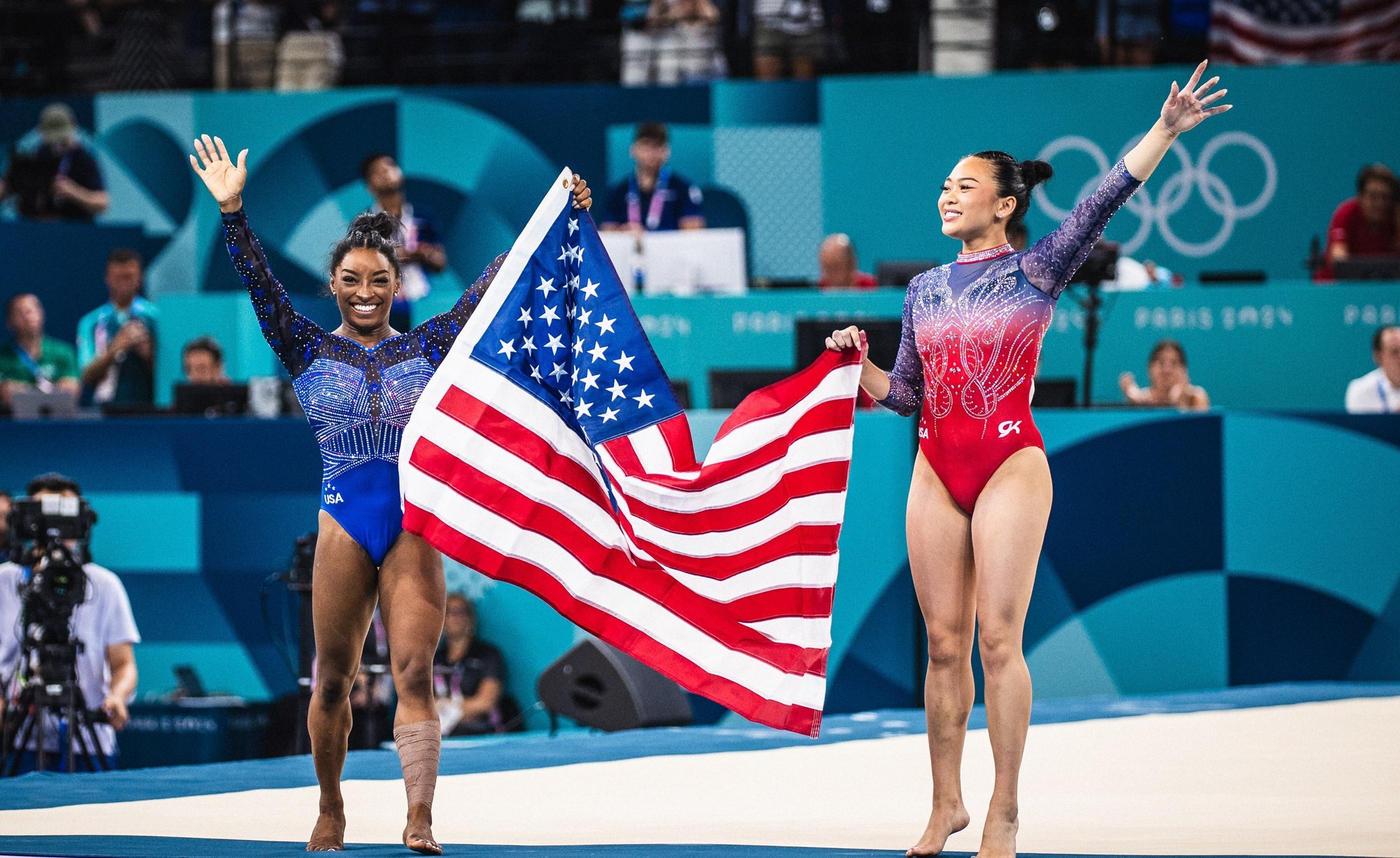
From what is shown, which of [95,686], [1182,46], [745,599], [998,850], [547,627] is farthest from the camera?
[1182,46]

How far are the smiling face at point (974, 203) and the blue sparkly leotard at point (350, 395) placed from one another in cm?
143

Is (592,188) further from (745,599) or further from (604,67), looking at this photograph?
(745,599)

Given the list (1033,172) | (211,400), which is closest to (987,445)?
(1033,172)

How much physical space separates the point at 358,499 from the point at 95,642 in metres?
3.19

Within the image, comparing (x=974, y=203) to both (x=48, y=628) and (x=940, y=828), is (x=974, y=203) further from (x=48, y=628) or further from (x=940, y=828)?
(x=48, y=628)

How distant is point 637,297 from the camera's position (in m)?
9.61

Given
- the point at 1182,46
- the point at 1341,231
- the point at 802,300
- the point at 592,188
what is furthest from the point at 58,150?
the point at 1341,231

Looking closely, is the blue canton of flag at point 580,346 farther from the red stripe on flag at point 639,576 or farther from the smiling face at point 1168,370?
the smiling face at point 1168,370

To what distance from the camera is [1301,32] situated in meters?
10.9

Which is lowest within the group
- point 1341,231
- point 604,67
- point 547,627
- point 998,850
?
point 547,627

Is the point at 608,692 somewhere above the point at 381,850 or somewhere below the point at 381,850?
below

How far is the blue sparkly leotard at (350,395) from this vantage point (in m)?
4.41

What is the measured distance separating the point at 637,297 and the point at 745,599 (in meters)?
5.13

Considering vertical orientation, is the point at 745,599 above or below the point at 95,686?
above
